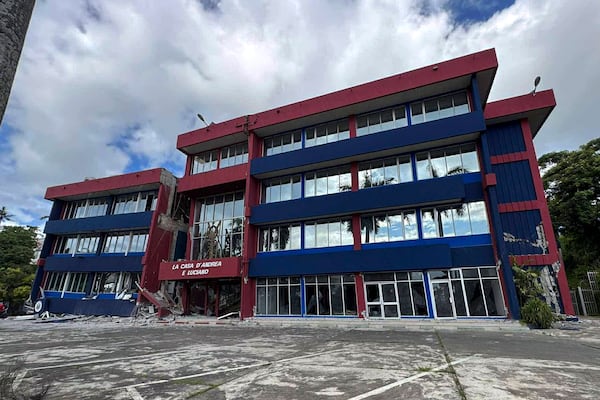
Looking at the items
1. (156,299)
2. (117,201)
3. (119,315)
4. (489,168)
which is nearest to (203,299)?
Result: (156,299)

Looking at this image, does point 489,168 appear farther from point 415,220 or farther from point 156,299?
point 156,299

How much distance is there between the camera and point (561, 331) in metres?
11.7

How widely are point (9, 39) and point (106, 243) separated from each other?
29.7 m

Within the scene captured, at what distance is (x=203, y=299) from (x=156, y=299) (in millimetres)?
3310

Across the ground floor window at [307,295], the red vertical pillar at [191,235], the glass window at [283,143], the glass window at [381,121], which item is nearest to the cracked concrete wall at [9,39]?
the ground floor window at [307,295]

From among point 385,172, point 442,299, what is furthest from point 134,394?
point 385,172

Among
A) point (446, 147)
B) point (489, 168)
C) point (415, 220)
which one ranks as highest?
point (446, 147)

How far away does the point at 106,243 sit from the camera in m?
27.3

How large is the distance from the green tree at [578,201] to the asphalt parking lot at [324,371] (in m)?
14.3

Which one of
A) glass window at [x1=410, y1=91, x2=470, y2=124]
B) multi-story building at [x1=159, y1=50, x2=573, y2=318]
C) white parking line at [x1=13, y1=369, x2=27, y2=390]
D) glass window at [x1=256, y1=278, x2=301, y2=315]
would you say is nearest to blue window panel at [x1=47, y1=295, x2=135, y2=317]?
multi-story building at [x1=159, y1=50, x2=573, y2=318]

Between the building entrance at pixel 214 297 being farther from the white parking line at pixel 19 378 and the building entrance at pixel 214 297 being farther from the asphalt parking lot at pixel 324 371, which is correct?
the white parking line at pixel 19 378

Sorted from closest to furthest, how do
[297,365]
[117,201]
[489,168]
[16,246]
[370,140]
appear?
[297,365] → [489,168] → [370,140] → [117,201] → [16,246]

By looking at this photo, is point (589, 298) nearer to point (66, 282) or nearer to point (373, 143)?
point (373, 143)

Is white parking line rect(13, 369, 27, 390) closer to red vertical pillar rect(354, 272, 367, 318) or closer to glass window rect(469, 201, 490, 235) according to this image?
red vertical pillar rect(354, 272, 367, 318)
